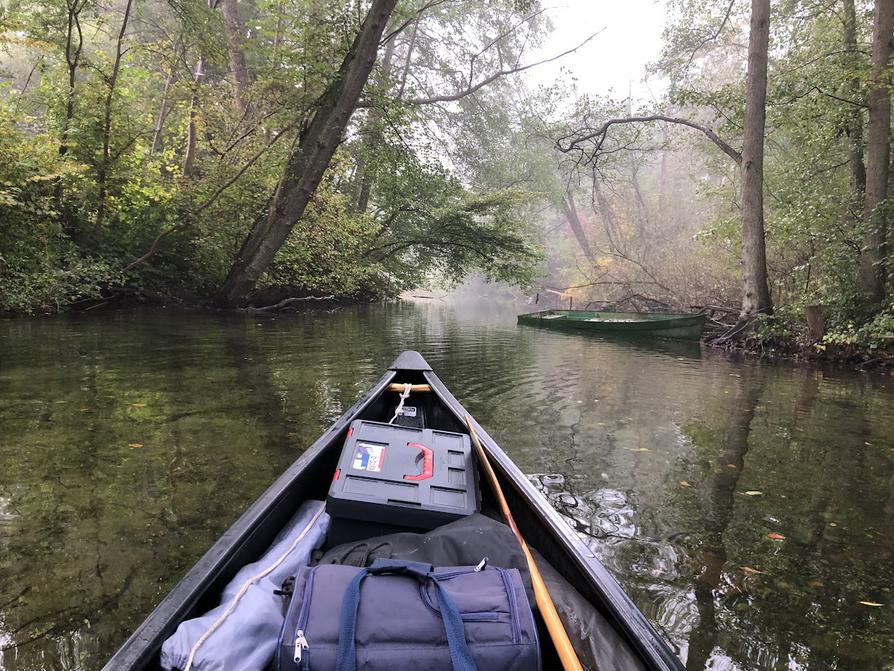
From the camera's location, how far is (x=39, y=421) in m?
3.68

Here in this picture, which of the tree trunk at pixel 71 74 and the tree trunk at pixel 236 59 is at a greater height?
the tree trunk at pixel 236 59

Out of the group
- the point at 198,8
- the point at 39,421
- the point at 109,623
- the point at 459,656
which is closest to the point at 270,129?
the point at 198,8

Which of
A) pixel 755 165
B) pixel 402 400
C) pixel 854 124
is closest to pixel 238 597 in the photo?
pixel 402 400

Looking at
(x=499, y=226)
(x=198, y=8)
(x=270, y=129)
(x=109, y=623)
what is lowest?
(x=109, y=623)

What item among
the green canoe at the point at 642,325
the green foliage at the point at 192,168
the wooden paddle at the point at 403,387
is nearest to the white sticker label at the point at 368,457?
the wooden paddle at the point at 403,387

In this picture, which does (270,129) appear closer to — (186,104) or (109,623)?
(186,104)

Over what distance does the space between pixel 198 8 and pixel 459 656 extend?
1000 centimetres

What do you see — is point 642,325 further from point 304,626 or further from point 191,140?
point 304,626

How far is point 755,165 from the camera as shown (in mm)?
9672

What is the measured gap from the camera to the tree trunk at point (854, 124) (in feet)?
29.3

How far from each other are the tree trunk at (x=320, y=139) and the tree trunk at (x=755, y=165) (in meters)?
6.98

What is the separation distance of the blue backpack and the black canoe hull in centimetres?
28

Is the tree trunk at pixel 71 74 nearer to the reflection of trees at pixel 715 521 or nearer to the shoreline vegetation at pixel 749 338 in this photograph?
the shoreline vegetation at pixel 749 338

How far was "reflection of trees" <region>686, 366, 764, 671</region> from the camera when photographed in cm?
178
